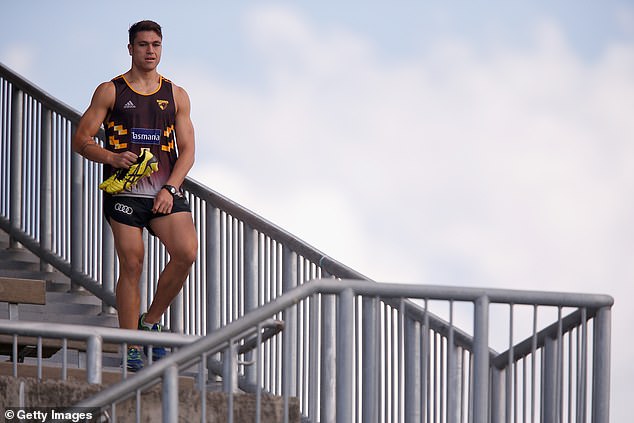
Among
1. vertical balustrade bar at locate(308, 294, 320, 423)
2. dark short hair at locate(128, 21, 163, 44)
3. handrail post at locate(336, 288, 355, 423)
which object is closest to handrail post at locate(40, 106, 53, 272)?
dark short hair at locate(128, 21, 163, 44)

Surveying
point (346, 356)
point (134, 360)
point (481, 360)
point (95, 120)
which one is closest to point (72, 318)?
point (95, 120)

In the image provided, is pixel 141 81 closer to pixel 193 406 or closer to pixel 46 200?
pixel 46 200

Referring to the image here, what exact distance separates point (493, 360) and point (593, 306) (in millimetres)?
826

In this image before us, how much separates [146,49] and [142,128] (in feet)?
1.61

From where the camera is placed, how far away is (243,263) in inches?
398

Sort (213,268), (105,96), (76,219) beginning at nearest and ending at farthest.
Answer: (105,96) → (213,268) → (76,219)

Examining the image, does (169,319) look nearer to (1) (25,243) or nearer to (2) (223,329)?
(1) (25,243)

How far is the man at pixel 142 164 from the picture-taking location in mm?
9156

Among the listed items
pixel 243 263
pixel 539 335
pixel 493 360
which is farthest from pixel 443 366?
pixel 243 263

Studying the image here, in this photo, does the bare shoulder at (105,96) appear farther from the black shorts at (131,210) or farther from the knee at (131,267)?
the knee at (131,267)

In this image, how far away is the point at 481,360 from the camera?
708cm

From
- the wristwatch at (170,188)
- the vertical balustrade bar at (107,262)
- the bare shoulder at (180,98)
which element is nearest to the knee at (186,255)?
the wristwatch at (170,188)

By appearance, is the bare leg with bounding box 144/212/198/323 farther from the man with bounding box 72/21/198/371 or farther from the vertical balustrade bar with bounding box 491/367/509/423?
the vertical balustrade bar with bounding box 491/367/509/423

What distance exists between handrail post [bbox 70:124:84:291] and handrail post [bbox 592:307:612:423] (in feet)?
17.5
